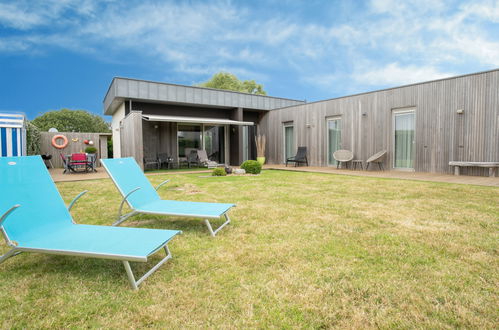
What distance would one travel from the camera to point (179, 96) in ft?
41.2

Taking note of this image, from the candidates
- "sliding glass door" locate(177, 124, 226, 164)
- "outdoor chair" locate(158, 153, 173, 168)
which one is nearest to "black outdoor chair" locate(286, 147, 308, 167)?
"sliding glass door" locate(177, 124, 226, 164)

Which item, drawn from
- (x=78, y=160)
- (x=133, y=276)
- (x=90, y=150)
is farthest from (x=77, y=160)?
(x=133, y=276)

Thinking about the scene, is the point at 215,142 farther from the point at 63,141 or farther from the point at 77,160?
the point at 63,141

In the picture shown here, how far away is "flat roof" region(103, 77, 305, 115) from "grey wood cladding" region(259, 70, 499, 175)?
373 centimetres

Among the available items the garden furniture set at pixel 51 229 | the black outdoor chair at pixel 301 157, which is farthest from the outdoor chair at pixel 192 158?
the garden furniture set at pixel 51 229

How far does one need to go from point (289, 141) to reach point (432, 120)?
6664 mm

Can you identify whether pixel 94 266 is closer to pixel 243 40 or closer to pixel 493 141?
pixel 493 141

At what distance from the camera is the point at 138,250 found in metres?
1.95

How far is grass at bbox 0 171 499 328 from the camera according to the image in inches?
62.1

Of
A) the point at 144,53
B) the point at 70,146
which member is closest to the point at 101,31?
the point at 144,53

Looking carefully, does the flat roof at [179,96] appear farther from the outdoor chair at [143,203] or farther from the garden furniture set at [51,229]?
the garden furniture set at [51,229]

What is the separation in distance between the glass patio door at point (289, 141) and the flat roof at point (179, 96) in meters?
1.82

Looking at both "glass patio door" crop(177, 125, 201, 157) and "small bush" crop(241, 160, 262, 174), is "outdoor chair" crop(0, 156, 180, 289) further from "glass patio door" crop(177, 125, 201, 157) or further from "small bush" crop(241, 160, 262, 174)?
"glass patio door" crop(177, 125, 201, 157)

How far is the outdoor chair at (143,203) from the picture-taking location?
122 inches
